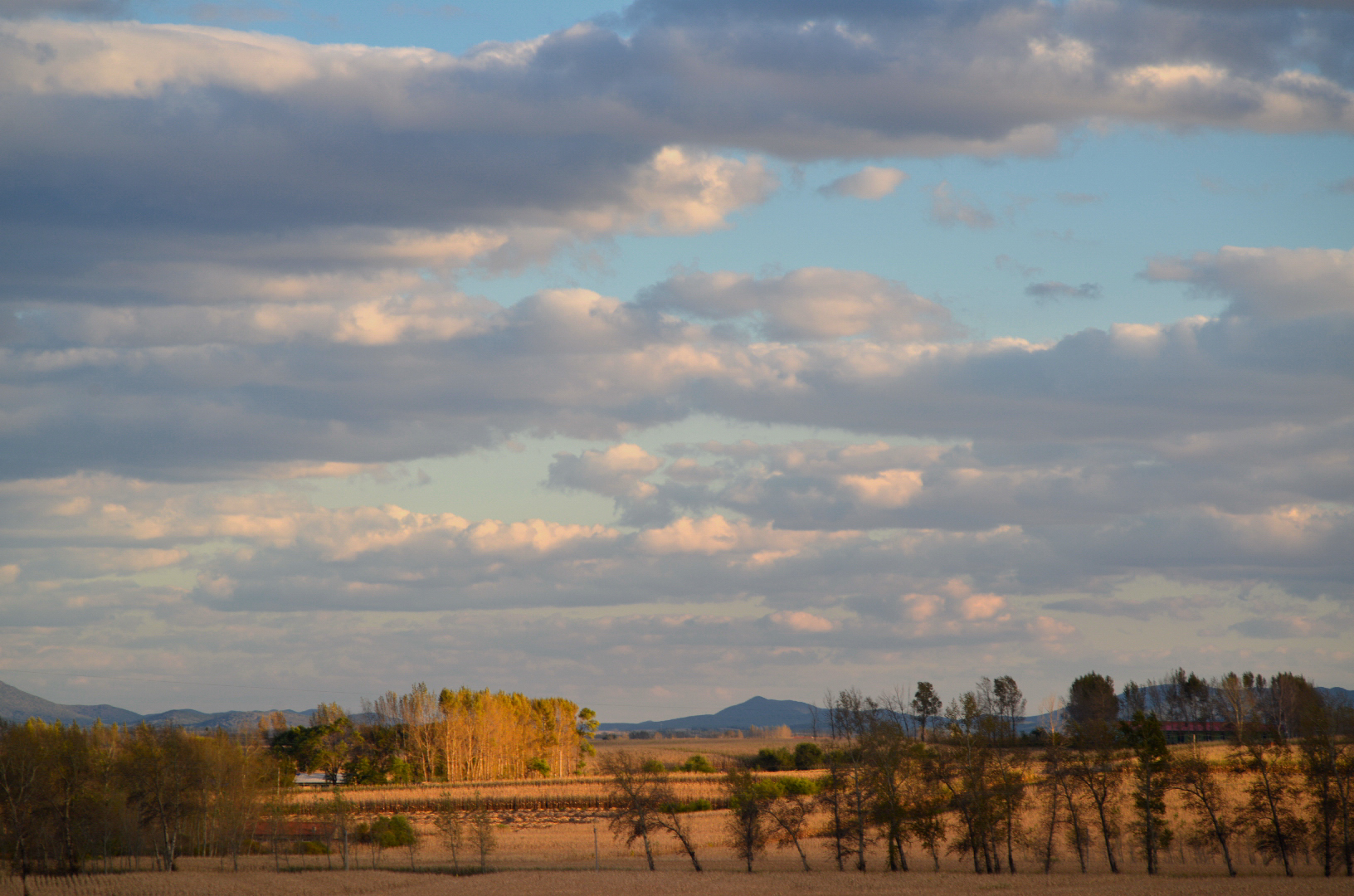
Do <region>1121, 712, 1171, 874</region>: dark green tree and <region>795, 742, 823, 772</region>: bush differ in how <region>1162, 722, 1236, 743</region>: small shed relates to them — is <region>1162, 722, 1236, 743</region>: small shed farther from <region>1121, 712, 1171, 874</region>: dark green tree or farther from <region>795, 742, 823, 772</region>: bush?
<region>1121, 712, 1171, 874</region>: dark green tree

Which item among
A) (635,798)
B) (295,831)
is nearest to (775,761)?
(295,831)

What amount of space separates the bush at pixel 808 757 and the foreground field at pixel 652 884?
77712 mm

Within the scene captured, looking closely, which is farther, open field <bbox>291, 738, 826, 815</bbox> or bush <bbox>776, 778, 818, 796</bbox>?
open field <bbox>291, 738, 826, 815</bbox>

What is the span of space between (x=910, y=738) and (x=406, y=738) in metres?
99.9

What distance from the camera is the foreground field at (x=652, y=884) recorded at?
202 feet

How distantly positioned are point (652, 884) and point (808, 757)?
90046 mm

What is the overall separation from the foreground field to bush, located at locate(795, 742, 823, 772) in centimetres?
7771

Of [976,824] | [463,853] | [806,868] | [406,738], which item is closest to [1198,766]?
[976,824]

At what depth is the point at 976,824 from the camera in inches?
3041

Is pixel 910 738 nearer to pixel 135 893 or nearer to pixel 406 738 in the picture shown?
pixel 135 893

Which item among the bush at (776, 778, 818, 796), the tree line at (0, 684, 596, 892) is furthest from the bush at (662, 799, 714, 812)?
the tree line at (0, 684, 596, 892)

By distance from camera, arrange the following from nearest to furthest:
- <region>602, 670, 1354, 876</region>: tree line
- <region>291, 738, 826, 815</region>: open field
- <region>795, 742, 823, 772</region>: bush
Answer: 1. <region>602, 670, 1354, 876</region>: tree line
2. <region>291, 738, 826, 815</region>: open field
3. <region>795, 742, 823, 772</region>: bush

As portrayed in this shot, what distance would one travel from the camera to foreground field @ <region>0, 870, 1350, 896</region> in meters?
61.6

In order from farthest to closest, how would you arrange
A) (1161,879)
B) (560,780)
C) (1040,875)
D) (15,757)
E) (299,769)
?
(299,769) < (560,780) < (15,757) < (1040,875) < (1161,879)
